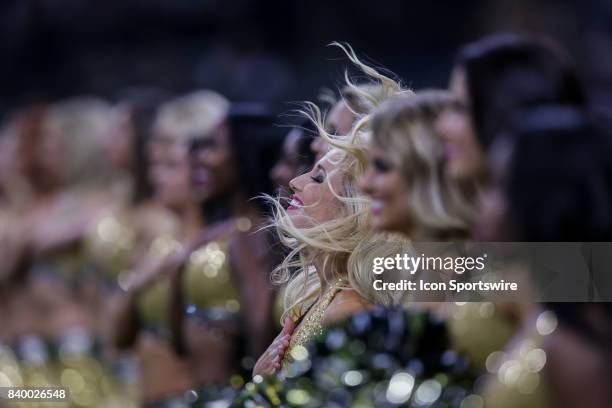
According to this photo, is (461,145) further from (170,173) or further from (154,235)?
(154,235)

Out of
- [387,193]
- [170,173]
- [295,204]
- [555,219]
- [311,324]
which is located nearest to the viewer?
[555,219]

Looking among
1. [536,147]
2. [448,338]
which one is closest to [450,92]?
[536,147]

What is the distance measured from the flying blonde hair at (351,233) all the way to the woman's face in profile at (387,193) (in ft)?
0.27

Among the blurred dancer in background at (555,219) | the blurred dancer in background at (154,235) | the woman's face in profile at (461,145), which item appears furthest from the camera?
the blurred dancer in background at (154,235)

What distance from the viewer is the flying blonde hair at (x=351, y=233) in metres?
1.82

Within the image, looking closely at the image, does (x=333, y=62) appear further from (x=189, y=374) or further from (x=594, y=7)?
(x=189, y=374)

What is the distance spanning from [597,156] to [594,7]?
0.48m

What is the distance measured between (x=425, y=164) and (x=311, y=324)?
0.36 m

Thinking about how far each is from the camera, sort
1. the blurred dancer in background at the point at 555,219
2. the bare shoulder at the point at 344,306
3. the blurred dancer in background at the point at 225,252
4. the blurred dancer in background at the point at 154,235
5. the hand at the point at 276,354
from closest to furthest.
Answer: the blurred dancer in background at the point at 555,219, the bare shoulder at the point at 344,306, the hand at the point at 276,354, the blurred dancer in background at the point at 225,252, the blurred dancer in background at the point at 154,235

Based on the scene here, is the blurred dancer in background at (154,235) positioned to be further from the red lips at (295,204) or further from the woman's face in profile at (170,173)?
the red lips at (295,204)

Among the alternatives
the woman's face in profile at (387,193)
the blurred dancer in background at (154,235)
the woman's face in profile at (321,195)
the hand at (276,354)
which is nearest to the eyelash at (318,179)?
the woman's face in profile at (321,195)

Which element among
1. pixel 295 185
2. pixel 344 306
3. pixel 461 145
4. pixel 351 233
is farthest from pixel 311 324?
pixel 461 145

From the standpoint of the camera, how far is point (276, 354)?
1.90 m

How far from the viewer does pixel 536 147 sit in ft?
5.20
